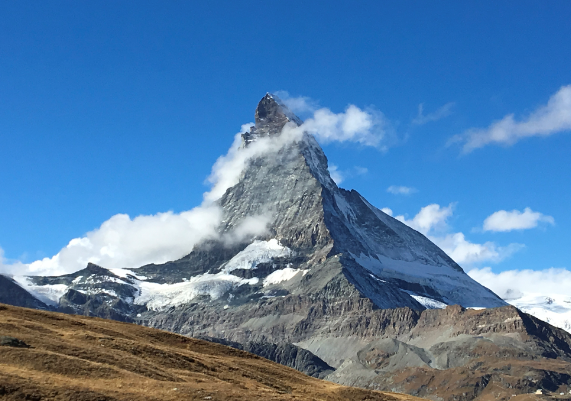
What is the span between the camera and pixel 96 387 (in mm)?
67500

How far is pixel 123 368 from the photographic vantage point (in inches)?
3159

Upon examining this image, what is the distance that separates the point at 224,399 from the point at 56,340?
2725cm

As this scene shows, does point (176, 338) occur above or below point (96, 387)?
above

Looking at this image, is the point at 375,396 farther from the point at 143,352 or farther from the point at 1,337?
the point at 1,337

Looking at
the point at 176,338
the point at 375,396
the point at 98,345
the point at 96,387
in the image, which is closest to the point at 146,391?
the point at 96,387

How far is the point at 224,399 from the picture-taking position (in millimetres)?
69875

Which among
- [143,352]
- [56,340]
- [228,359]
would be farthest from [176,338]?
[56,340]

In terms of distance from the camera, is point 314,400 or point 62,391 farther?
point 314,400

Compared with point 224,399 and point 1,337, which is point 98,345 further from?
point 224,399

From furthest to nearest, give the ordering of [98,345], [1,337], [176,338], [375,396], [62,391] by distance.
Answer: [176,338] < [375,396] < [98,345] < [1,337] < [62,391]

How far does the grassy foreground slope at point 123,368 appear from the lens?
2621 inches

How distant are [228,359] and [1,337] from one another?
40588 mm

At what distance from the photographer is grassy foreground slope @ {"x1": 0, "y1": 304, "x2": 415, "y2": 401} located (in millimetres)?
66562

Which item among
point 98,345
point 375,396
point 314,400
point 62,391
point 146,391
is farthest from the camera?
point 375,396
